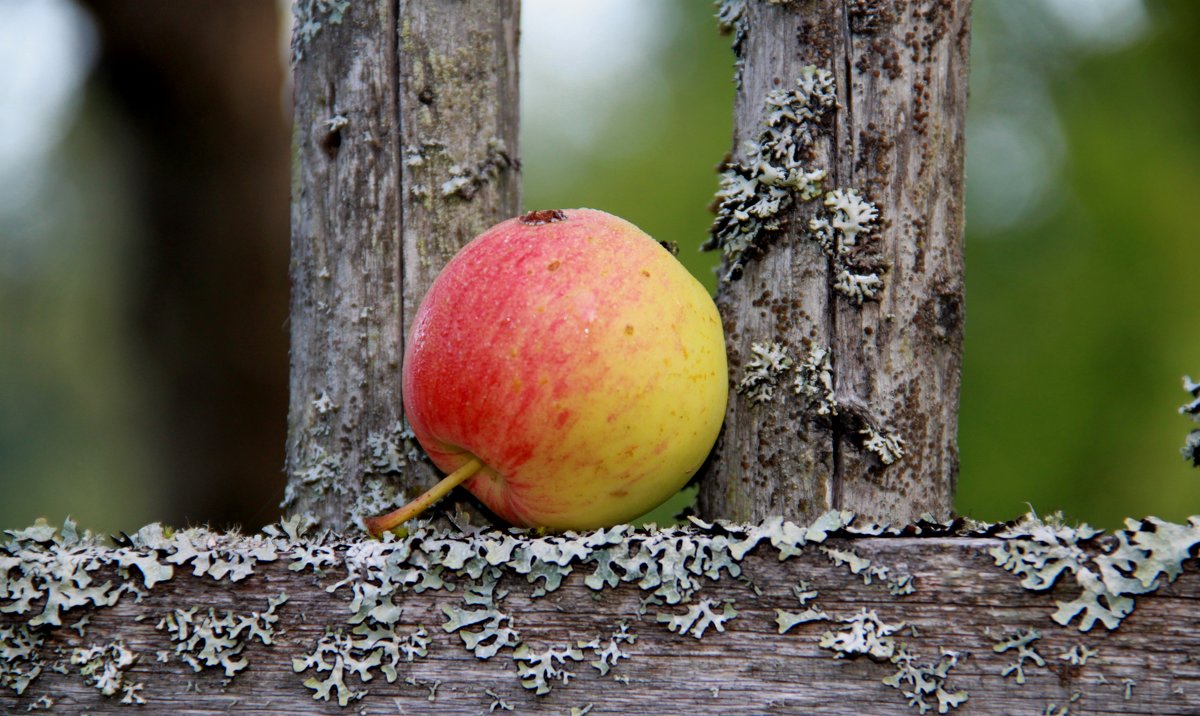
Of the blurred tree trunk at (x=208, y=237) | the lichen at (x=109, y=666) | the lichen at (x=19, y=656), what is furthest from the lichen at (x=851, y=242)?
the blurred tree trunk at (x=208, y=237)

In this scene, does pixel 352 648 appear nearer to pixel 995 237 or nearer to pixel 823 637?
pixel 823 637

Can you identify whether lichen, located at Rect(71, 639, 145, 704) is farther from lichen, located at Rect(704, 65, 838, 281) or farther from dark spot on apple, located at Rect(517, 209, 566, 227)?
lichen, located at Rect(704, 65, 838, 281)

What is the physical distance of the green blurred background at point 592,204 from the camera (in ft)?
10.8

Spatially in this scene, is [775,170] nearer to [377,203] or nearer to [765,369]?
[765,369]

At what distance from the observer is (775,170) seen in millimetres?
1430

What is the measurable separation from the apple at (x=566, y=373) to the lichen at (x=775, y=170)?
155 mm

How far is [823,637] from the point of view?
41.6 inches

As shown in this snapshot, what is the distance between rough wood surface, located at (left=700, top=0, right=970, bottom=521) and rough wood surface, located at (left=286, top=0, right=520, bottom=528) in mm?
559

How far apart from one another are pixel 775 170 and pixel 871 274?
0.23 metres

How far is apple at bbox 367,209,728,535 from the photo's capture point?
1.25 metres

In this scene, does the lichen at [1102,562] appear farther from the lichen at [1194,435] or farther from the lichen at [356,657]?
the lichen at [356,657]

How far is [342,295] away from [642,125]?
227 inches

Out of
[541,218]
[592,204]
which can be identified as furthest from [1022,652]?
[592,204]

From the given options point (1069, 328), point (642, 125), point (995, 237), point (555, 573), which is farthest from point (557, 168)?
point (555, 573)
